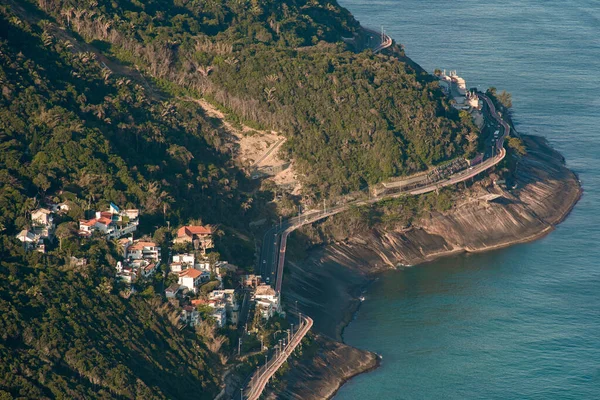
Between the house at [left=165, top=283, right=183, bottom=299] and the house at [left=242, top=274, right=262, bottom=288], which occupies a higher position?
the house at [left=165, top=283, right=183, bottom=299]

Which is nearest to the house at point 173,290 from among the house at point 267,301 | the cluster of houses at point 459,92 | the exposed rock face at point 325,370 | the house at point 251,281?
the house at point 267,301

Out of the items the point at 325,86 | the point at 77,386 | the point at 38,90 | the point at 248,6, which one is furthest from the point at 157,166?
the point at 248,6

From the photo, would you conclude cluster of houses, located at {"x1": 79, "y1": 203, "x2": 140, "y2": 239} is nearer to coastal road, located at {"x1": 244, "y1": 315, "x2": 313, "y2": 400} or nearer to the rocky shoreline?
the rocky shoreline

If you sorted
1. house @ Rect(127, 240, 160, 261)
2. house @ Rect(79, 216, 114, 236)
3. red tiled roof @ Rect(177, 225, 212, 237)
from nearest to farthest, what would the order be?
house @ Rect(127, 240, 160, 261) < house @ Rect(79, 216, 114, 236) < red tiled roof @ Rect(177, 225, 212, 237)

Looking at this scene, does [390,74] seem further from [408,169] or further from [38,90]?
[38,90]

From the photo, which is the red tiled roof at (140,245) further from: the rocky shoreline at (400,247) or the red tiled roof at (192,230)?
the rocky shoreline at (400,247)

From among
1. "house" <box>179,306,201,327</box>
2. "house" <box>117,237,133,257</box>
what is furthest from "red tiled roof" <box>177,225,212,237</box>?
"house" <box>179,306,201,327</box>

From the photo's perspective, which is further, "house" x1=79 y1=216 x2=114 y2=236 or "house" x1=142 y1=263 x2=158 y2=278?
"house" x1=79 y1=216 x2=114 y2=236
